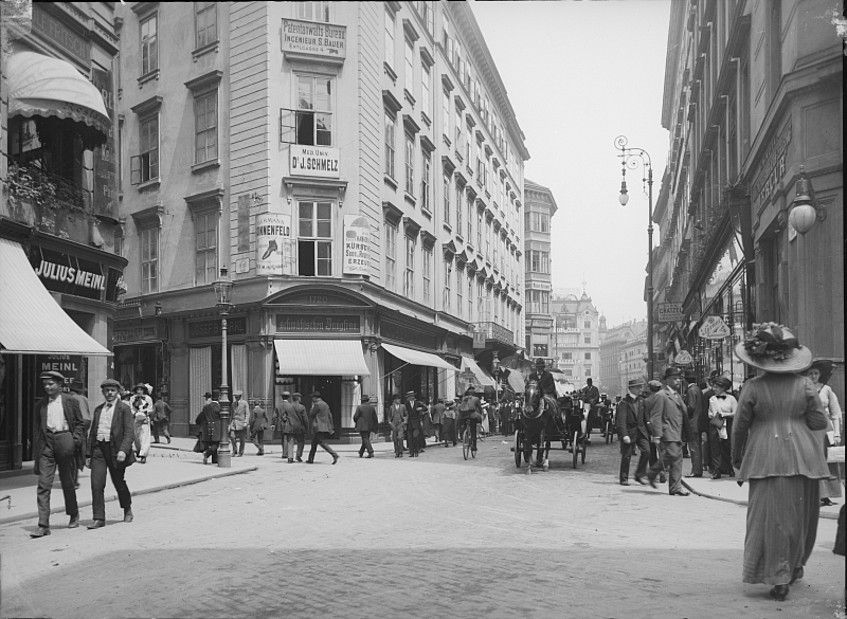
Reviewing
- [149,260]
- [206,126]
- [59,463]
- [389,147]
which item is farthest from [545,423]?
[149,260]

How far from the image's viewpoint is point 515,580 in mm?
6883

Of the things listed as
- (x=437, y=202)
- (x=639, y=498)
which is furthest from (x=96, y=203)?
(x=437, y=202)

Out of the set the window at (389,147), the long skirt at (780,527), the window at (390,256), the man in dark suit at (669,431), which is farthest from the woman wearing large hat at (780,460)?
the window at (389,147)

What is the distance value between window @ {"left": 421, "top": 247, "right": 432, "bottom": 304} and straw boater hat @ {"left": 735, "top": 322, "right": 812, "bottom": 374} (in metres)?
28.5

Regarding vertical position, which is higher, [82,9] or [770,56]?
[82,9]

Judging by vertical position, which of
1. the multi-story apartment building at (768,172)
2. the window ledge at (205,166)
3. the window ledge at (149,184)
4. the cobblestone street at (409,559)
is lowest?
the cobblestone street at (409,559)

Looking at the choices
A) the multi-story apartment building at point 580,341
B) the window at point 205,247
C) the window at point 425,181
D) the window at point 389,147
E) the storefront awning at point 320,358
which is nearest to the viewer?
the storefront awning at point 320,358

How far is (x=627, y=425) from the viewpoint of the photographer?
1445cm

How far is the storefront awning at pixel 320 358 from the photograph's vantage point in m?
26.4

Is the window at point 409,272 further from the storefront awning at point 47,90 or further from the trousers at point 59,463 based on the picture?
the trousers at point 59,463

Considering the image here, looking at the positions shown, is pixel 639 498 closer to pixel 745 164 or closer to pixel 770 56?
pixel 770 56

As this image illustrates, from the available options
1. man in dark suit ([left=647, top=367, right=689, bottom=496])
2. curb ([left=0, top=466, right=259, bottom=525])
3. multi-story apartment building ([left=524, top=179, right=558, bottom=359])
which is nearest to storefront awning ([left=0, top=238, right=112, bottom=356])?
curb ([left=0, top=466, right=259, bottom=525])

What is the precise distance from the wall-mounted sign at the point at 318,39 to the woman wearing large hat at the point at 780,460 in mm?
22969

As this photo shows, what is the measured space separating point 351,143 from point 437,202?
9.98 m
